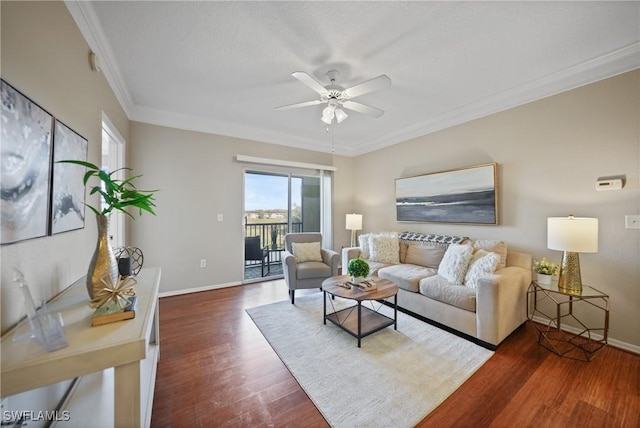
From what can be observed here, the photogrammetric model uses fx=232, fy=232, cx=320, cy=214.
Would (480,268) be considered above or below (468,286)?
above

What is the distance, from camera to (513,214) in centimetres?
280

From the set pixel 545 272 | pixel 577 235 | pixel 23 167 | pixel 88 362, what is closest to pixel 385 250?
pixel 545 272

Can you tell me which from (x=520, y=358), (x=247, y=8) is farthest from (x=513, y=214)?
(x=247, y=8)

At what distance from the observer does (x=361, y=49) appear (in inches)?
79.2

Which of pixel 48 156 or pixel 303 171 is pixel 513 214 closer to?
pixel 303 171

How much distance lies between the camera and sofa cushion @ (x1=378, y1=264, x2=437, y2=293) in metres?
2.73

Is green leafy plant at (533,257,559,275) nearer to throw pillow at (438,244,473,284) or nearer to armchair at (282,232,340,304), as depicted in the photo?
throw pillow at (438,244,473,284)

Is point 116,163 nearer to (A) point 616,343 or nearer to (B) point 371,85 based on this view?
(B) point 371,85

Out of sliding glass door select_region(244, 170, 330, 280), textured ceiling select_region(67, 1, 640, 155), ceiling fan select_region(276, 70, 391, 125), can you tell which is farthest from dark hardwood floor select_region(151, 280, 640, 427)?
textured ceiling select_region(67, 1, 640, 155)

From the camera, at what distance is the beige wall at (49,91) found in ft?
3.19

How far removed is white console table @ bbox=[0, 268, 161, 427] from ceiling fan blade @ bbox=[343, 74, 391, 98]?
2186mm

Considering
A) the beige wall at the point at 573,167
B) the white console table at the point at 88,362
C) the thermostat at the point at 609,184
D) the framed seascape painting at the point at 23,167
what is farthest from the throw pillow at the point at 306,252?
the thermostat at the point at 609,184

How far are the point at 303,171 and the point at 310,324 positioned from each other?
293 centimetres

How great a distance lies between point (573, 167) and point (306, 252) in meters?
3.24
